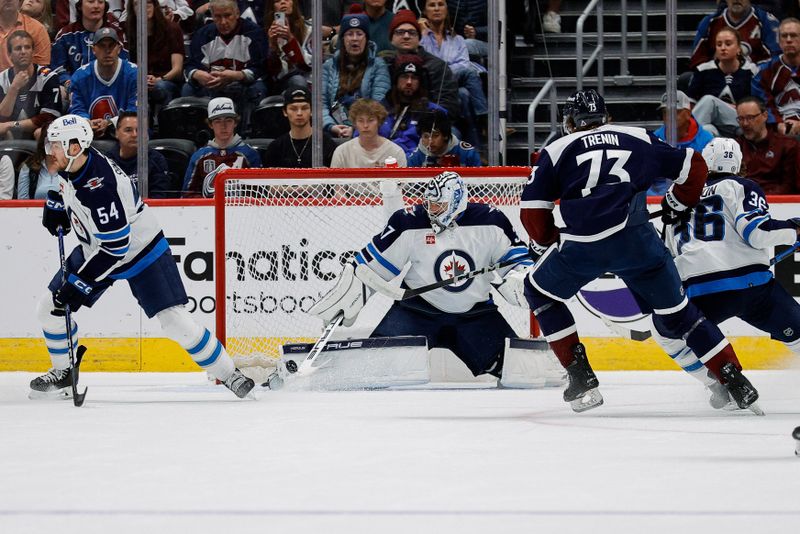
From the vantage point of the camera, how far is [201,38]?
6.93 metres

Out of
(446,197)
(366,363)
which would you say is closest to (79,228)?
(366,363)

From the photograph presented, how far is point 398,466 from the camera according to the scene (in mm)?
3006

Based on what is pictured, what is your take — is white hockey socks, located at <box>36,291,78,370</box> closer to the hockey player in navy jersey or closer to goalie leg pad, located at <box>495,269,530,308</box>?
goalie leg pad, located at <box>495,269,530,308</box>

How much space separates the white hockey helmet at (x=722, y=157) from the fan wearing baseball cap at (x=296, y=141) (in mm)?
2390

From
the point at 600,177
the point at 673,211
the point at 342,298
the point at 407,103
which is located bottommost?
the point at 342,298

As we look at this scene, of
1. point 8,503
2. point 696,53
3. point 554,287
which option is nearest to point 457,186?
point 554,287

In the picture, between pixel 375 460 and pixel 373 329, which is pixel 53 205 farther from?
pixel 375 460

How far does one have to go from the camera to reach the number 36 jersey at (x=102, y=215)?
4695 mm

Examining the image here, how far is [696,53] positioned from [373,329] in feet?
8.09

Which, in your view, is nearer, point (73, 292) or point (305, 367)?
point (73, 292)

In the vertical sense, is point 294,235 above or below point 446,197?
below

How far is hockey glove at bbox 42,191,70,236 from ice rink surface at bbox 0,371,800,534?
667mm

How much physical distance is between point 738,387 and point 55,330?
2.54 metres

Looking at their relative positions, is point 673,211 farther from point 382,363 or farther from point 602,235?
point 382,363
